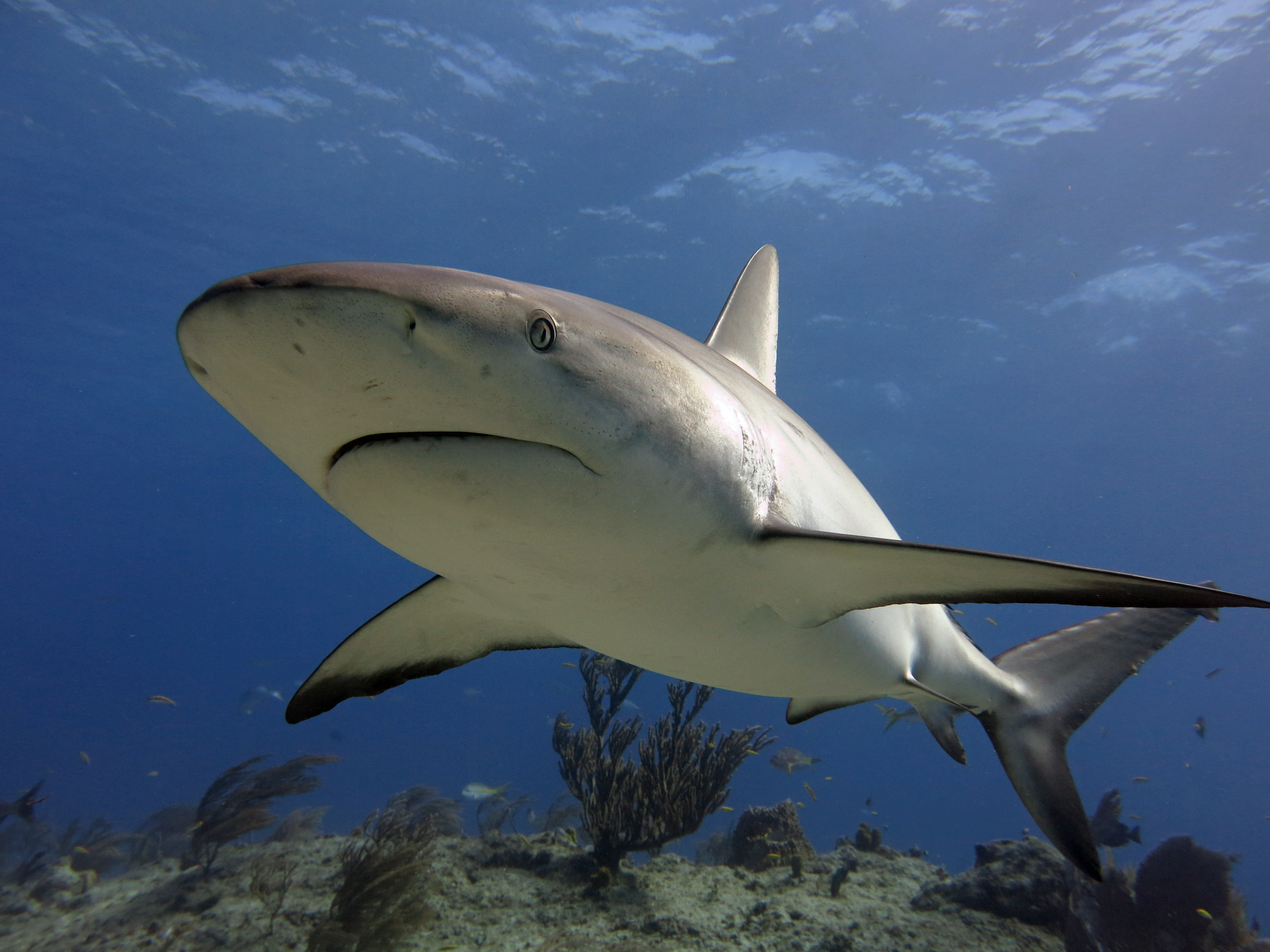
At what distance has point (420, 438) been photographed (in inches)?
50.7

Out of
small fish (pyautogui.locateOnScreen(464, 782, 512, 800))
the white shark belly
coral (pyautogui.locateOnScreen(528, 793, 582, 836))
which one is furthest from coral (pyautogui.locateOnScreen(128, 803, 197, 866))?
the white shark belly

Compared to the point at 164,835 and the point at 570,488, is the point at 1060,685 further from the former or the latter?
the point at 164,835

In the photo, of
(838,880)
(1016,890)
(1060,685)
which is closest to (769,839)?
(838,880)

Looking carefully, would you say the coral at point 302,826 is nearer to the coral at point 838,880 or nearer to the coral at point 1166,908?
the coral at point 838,880

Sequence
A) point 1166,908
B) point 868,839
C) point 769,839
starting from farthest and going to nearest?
point 868,839
point 769,839
point 1166,908

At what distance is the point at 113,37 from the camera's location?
20.8 m

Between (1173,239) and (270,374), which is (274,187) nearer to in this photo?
(270,374)

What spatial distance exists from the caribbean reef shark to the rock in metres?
3.61

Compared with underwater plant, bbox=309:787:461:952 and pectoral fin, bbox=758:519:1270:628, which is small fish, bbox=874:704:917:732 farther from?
pectoral fin, bbox=758:519:1270:628

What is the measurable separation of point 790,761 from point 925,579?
10519mm

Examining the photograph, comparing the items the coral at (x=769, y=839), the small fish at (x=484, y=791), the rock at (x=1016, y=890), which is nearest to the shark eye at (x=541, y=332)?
the rock at (x=1016, y=890)

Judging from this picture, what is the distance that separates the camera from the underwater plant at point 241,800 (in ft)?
23.4

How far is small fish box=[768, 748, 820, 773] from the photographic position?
10742 millimetres

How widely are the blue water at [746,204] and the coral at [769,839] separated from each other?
6.09 metres
